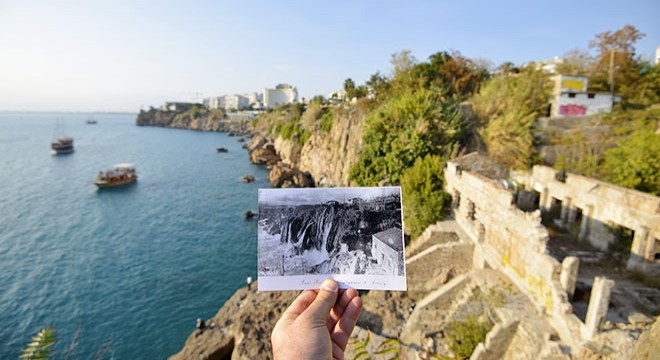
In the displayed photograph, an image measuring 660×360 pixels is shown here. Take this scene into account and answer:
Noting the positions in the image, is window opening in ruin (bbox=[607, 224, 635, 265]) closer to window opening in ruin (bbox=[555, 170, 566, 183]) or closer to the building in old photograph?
window opening in ruin (bbox=[555, 170, 566, 183])

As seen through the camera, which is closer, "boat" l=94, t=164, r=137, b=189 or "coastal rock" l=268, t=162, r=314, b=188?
"coastal rock" l=268, t=162, r=314, b=188

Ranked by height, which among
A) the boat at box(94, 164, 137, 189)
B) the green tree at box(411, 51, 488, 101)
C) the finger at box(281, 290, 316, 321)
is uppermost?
the green tree at box(411, 51, 488, 101)

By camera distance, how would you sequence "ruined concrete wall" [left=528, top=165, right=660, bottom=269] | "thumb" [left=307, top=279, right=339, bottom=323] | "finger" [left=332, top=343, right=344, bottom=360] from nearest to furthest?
"thumb" [left=307, top=279, right=339, bottom=323] < "finger" [left=332, top=343, right=344, bottom=360] < "ruined concrete wall" [left=528, top=165, right=660, bottom=269]

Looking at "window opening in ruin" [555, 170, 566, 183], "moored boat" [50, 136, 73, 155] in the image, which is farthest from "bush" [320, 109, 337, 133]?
"moored boat" [50, 136, 73, 155]

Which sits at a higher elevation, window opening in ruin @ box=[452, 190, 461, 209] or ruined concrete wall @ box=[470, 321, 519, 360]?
window opening in ruin @ box=[452, 190, 461, 209]

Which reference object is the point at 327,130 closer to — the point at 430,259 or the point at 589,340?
the point at 430,259

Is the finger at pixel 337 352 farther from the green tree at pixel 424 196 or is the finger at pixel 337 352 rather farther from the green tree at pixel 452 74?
the green tree at pixel 452 74
